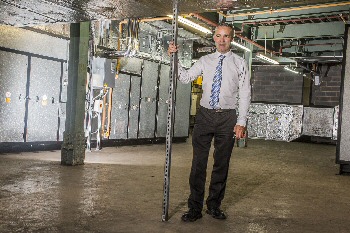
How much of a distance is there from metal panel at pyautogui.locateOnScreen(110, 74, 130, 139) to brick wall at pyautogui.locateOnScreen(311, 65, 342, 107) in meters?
12.6

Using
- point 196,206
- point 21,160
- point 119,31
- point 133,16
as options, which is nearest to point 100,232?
point 196,206

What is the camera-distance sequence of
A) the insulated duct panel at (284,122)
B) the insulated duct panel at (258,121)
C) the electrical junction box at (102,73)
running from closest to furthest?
the electrical junction box at (102,73), the insulated duct panel at (284,122), the insulated duct panel at (258,121)

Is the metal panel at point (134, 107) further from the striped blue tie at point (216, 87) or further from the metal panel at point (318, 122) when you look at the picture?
the metal panel at point (318, 122)

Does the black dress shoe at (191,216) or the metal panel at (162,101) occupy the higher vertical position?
the metal panel at (162,101)

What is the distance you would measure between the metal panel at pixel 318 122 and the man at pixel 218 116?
1703 centimetres

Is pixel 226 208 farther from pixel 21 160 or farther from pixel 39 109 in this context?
pixel 39 109

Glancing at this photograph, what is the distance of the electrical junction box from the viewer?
31.5 ft

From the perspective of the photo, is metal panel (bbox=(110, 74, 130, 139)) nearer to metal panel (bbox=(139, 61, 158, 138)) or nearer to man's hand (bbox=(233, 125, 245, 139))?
metal panel (bbox=(139, 61, 158, 138))

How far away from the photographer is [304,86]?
19.9 m

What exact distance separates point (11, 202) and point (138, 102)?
7717 mm

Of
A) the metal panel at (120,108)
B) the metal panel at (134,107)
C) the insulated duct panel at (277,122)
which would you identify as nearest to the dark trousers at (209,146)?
the metal panel at (120,108)

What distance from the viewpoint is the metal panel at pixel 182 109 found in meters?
13.6

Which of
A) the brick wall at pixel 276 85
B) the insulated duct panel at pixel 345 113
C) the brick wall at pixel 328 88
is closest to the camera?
the insulated duct panel at pixel 345 113

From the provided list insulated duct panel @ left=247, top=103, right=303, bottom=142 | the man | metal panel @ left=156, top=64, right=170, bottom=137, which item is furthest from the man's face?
insulated duct panel @ left=247, top=103, right=303, bottom=142
